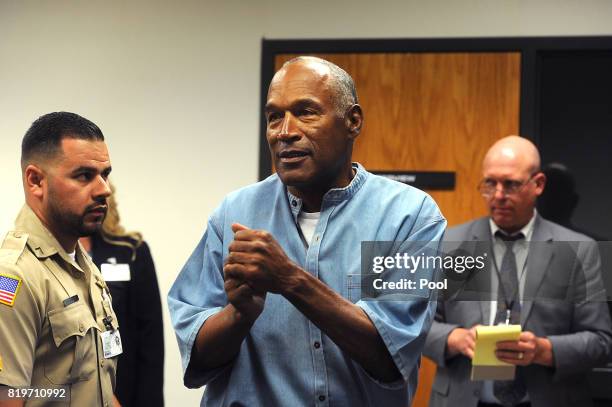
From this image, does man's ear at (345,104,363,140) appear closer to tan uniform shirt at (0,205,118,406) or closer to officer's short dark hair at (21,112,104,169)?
officer's short dark hair at (21,112,104,169)

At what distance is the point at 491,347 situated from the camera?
9.10 ft

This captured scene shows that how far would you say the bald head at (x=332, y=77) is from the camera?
6.72ft

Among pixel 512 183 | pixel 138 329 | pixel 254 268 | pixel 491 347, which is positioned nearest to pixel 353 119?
pixel 254 268

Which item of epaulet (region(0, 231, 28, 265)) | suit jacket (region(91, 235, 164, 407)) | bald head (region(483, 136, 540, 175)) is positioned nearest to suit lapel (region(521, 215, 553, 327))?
bald head (region(483, 136, 540, 175))

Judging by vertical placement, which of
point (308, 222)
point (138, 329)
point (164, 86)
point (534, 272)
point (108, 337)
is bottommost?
point (138, 329)

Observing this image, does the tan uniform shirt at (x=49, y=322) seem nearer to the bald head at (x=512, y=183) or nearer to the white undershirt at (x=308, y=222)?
the white undershirt at (x=308, y=222)

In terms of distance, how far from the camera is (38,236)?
7.48 ft

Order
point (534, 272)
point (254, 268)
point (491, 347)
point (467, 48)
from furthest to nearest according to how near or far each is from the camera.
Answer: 1. point (467, 48)
2. point (534, 272)
3. point (491, 347)
4. point (254, 268)

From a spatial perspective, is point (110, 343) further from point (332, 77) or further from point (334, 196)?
point (332, 77)

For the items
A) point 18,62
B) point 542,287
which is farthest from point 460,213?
point 18,62

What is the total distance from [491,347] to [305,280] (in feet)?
3.79

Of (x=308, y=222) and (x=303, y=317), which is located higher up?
(x=308, y=222)

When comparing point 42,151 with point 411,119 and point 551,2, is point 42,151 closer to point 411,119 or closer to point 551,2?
point 411,119

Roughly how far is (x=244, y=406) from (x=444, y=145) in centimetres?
266
